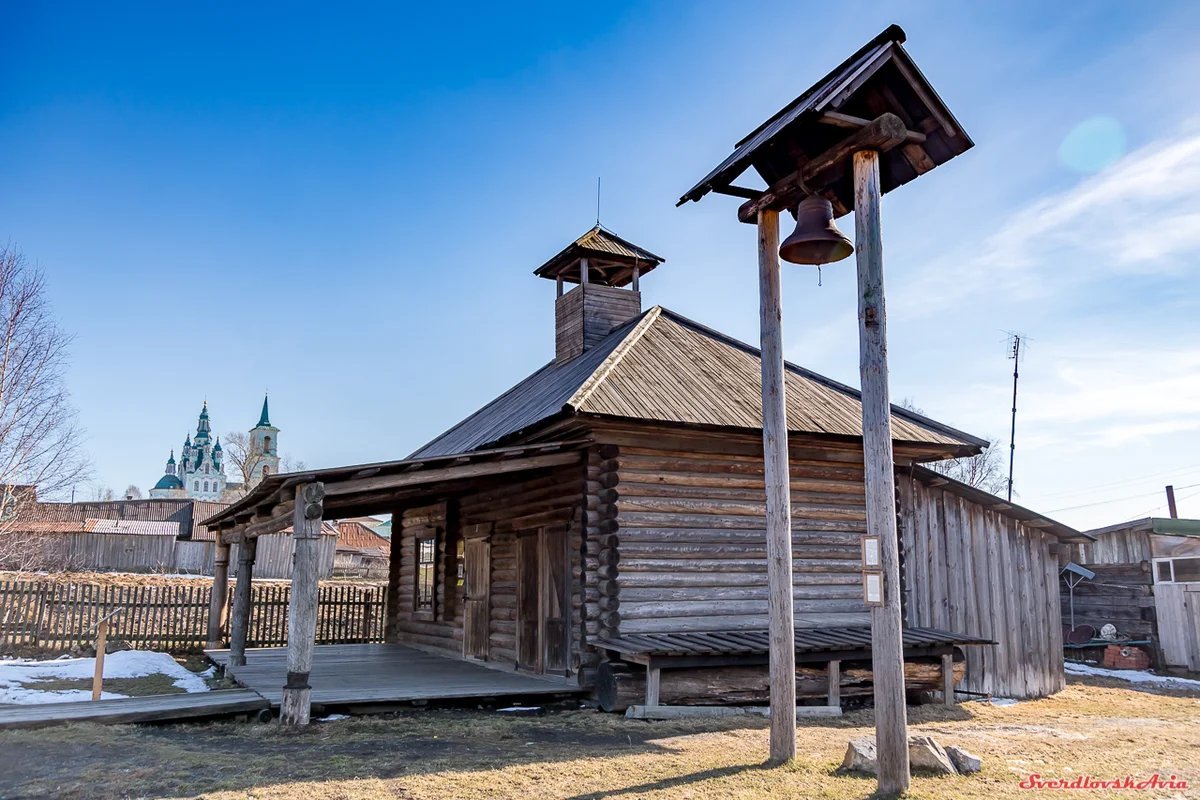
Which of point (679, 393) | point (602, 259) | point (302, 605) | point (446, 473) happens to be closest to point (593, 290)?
point (602, 259)

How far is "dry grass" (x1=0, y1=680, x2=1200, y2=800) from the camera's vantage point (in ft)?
21.6

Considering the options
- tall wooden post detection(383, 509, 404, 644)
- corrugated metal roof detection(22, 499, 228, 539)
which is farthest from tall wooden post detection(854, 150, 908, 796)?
corrugated metal roof detection(22, 499, 228, 539)

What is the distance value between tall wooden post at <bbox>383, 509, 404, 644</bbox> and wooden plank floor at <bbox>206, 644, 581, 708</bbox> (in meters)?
3.22

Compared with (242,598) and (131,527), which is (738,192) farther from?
(131,527)

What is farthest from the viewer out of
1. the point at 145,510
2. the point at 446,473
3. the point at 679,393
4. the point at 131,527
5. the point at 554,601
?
the point at 145,510

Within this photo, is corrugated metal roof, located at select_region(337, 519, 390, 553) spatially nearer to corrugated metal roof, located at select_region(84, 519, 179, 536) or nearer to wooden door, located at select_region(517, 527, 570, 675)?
corrugated metal roof, located at select_region(84, 519, 179, 536)

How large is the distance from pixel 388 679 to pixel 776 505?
267 inches

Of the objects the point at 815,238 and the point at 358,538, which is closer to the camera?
the point at 815,238

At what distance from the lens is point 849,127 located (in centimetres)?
743

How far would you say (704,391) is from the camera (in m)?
12.9

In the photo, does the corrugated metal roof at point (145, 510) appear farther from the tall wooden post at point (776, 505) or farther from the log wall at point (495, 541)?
the tall wooden post at point (776, 505)

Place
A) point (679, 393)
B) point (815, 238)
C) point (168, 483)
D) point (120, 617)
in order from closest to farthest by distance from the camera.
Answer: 1. point (815, 238)
2. point (679, 393)
3. point (120, 617)
4. point (168, 483)

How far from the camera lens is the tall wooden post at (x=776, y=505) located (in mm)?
7414

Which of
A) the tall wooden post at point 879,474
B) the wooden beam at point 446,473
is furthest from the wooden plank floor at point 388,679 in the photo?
the tall wooden post at point 879,474
